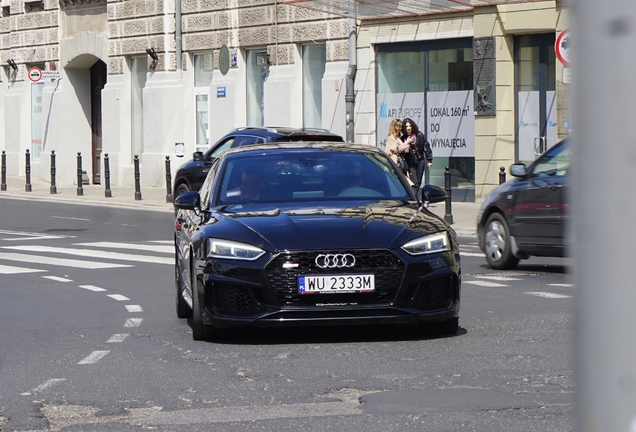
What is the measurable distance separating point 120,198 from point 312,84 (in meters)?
5.11

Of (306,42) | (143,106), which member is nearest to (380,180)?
(306,42)

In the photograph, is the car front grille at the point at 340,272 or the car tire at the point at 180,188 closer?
the car front grille at the point at 340,272

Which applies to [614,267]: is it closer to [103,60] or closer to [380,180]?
[380,180]

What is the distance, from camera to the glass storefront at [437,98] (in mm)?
25906

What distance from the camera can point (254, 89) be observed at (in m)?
31.3

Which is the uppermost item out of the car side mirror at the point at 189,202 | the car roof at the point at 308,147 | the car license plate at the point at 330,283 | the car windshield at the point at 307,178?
the car roof at the point at 308,147

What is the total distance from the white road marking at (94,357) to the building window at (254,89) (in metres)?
22.9

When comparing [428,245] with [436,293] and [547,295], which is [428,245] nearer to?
[436,293]

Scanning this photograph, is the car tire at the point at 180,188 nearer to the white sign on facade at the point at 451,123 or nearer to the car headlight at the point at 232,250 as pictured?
the white sign on facade at the point at 451,123

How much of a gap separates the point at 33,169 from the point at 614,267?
37339 mm

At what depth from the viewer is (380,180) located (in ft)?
31.7

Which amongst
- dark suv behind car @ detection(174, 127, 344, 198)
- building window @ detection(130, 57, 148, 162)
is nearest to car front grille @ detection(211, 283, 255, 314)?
dark suv behind car @ detection(174, 127, 344, 198)

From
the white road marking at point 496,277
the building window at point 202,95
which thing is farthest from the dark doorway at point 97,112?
the white road marking at point 496,277

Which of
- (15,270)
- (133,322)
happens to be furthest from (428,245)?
(15,270)
